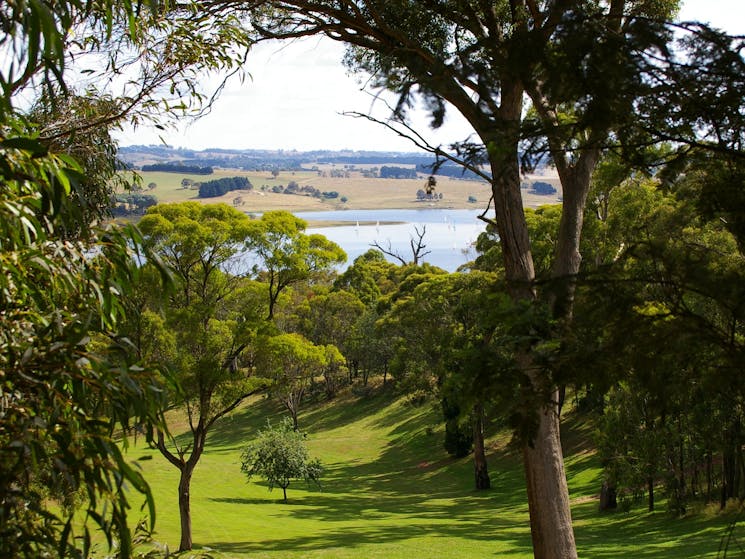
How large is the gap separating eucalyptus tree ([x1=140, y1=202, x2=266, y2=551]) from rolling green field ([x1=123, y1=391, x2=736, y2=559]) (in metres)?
2.86

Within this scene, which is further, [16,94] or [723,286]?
[16,94]

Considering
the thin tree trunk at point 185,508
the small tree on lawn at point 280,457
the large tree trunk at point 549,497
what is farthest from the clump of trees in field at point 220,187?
the large tree trunk at point 549,497

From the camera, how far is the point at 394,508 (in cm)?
2367

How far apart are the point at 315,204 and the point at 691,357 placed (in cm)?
14480

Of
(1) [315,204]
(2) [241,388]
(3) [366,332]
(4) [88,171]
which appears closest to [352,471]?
(3) [366,332]

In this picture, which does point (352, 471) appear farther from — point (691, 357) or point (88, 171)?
point (691, 357)

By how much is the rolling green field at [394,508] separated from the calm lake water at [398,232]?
41.6 metres

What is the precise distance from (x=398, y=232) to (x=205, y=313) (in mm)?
107006

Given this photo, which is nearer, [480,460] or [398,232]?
[480,460]

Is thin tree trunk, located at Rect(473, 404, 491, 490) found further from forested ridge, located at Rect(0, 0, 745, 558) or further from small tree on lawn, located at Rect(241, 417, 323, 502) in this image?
forested ridge, located at Rect(0, 0, 745, 558)

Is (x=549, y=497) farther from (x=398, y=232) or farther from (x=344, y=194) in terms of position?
(x=344, y=194)

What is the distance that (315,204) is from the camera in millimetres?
147250

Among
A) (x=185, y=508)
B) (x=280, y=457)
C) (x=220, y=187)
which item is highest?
(x=220, y=187)

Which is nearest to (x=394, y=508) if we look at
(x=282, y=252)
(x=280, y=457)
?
(x=280, y=457)
